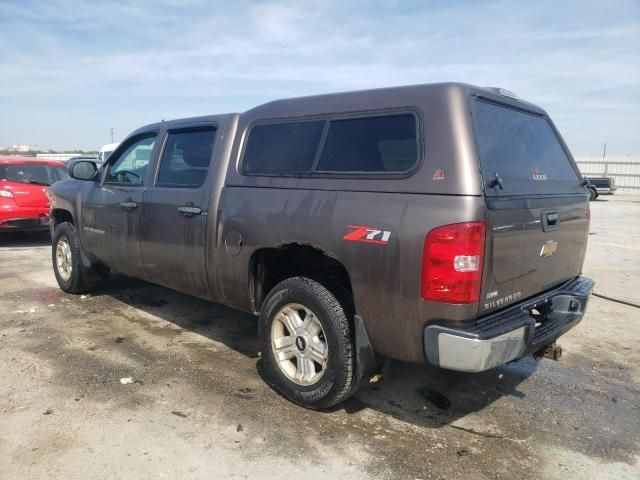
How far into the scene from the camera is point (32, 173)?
10008 mm

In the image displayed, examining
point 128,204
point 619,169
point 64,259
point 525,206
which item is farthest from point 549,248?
point 619,169

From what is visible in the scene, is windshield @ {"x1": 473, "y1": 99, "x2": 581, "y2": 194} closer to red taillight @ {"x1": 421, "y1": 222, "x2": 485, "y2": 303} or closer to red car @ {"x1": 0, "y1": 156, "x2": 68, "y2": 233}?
red taillight @ {"x1": 421, "y1": 222, "x2": 485, "y2": 303}

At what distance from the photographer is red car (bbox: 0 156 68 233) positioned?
30.8 feet

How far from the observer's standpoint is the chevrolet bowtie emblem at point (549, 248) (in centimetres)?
325

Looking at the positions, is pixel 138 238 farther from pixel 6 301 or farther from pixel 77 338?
pixel 6 301

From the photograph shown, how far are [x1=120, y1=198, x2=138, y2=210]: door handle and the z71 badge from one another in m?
2.54

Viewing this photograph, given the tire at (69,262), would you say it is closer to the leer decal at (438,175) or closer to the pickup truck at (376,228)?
the pickup truck at (376,228)

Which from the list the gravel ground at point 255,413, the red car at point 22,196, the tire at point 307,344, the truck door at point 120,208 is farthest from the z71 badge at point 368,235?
the red car at point 22,196

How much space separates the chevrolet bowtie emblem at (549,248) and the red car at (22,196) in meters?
8.56

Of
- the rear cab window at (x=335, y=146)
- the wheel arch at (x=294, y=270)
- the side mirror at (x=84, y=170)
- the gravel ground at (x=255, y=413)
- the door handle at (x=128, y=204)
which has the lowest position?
the gravel ground at (x=255, y=413)

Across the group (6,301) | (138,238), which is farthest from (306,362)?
(6,301)

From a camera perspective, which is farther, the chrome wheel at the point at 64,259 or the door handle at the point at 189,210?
the chrome wheel at the point at 64,259

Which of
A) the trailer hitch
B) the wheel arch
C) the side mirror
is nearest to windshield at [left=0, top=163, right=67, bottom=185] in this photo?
the side mirror

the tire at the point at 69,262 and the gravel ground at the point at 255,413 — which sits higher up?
the tire at the point at 69,262
